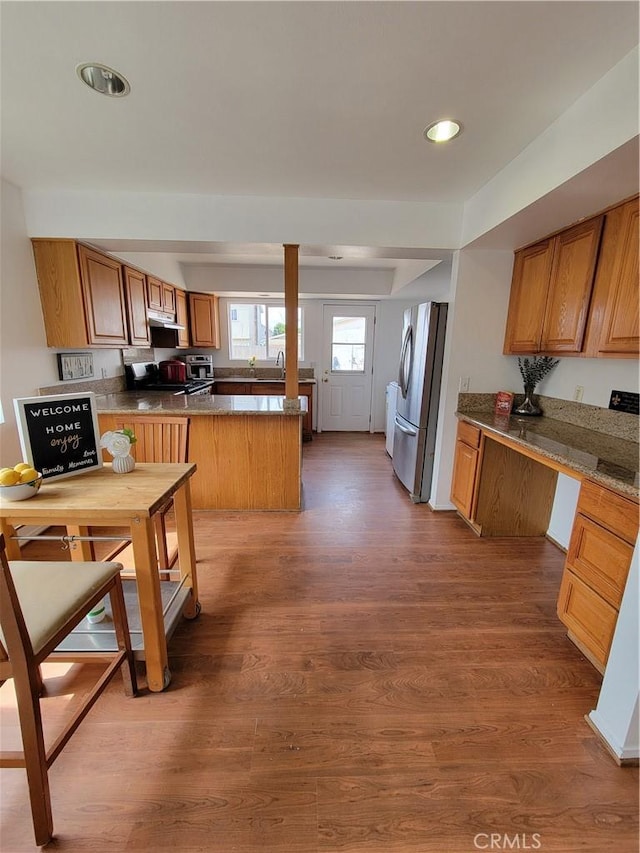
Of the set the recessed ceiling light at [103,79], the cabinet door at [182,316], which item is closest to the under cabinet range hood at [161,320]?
the cabinet door at [182,316]

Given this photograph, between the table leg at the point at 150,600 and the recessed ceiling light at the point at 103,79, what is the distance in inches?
71.2

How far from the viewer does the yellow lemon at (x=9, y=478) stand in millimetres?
1245

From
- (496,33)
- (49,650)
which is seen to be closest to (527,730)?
(49,650)

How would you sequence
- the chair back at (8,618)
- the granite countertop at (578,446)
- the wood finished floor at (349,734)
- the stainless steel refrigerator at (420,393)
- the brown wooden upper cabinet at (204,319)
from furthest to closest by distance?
the brown wooden upper cabinet at (204,319), the stainless steel refrigerator at (420,393), the granite countertop at (578,446), the wood finished floor at (349,734), the chair back at (8,618)

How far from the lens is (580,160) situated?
147cm

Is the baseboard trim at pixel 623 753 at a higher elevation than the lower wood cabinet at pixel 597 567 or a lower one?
lower

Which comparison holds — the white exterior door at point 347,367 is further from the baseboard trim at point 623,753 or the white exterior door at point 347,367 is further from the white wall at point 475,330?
the baseboard trim at point 623,753

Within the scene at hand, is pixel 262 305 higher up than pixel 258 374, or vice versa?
pixel 262 305

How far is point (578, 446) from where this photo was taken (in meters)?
1.91

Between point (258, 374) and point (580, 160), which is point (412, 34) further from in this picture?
point (258, 374)

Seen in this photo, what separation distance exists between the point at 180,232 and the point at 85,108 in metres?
0.89

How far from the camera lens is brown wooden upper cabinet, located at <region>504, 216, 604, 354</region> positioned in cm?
197

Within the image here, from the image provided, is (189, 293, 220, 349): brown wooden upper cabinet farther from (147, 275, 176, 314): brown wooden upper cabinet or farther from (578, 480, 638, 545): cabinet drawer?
(578, 480, 638, 545): cabinet drawer

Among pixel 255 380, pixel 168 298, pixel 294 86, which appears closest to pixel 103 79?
pixel 294 86
